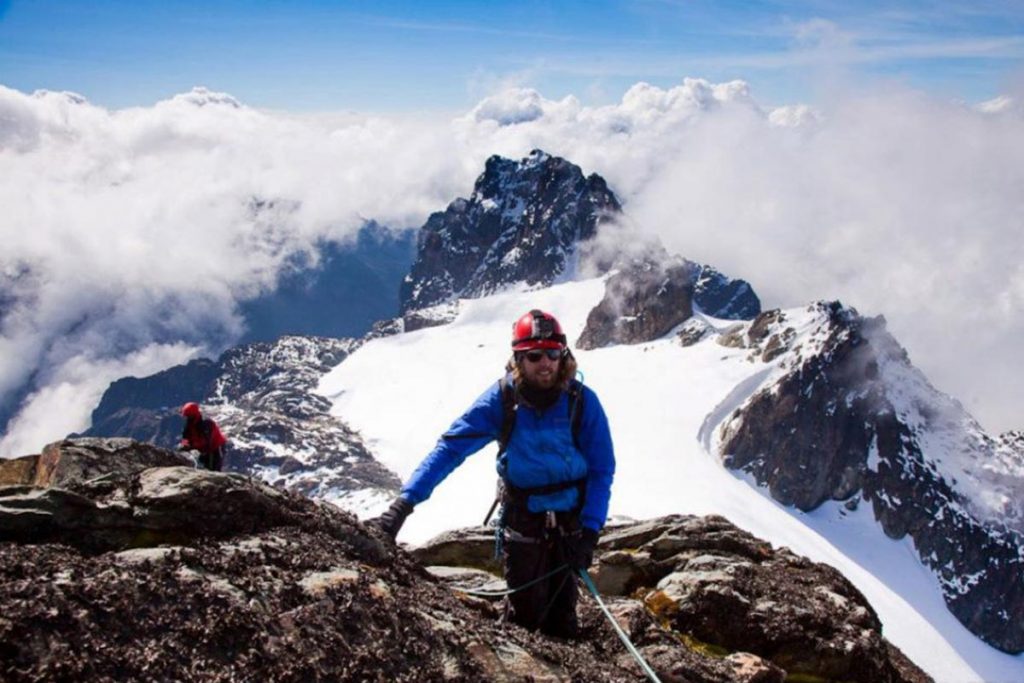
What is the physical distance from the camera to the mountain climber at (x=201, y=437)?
72.4ft

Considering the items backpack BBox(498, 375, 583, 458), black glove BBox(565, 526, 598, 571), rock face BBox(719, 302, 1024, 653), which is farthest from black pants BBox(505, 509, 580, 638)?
rock face BBox(719, 302, 1024, 653)

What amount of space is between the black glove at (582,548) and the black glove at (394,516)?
7.36 feet

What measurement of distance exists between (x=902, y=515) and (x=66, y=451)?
6069 inches

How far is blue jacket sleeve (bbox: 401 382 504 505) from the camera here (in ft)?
30.5

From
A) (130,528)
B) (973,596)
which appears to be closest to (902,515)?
(973,596)

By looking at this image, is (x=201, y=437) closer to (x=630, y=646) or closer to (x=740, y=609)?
(x=740, y=609)

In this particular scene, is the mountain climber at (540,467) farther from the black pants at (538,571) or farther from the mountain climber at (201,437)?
the mountain climber at (201,437)

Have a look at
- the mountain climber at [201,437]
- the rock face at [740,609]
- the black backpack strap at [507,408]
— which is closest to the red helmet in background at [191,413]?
the mountain climber at [201,437]

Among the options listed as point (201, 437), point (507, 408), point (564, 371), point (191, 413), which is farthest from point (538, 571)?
point (191, 413)

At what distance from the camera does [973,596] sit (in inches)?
5256

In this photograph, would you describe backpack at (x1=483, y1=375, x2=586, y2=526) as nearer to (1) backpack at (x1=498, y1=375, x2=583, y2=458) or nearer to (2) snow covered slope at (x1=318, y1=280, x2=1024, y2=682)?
(1) backpack at (x1=498, y1=375, x2=583, y2=458)

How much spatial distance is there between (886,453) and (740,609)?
505 feet

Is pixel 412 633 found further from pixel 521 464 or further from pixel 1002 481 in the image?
pixel 1002 481

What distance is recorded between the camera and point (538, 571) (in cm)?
1005
